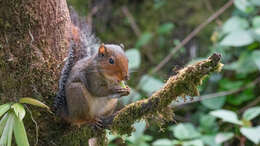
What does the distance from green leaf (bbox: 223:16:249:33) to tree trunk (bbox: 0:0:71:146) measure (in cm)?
192

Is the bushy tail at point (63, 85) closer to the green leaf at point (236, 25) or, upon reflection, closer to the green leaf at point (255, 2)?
the green leaf at point (236, 25)

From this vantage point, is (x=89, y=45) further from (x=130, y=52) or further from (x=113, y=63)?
(x=130, y=52)

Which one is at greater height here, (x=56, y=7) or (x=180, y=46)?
(x=180, y=46)

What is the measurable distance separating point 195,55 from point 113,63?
2.03 meters

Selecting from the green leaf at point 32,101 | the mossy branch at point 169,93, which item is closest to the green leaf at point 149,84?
the mossy branch at point 169,93

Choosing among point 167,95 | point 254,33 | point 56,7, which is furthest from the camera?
point 254,33

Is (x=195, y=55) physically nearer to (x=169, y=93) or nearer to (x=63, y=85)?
(x=63, y=85)

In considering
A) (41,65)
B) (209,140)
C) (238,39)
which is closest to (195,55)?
(238,39)

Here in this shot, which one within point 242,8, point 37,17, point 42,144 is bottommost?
point 42,144

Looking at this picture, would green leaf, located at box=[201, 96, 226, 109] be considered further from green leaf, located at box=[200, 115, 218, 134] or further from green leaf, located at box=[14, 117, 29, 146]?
green leaf, located at box=[14, 117, 29, 146]

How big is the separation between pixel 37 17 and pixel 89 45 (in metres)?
0.45

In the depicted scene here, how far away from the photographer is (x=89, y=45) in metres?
2.25

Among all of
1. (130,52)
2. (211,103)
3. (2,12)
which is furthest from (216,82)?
(2,12)

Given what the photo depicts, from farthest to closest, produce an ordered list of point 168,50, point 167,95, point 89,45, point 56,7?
point 168,50, point 89,45, point 56,7, point 167,95
